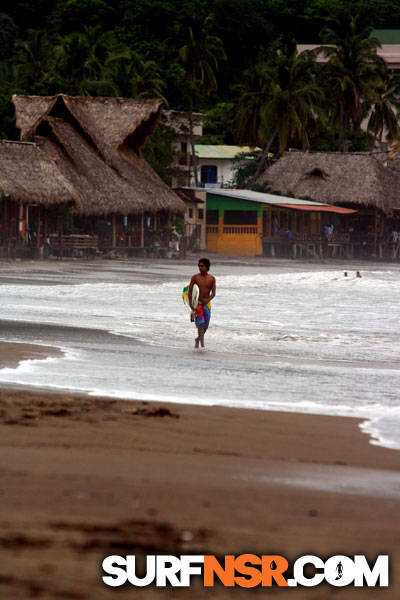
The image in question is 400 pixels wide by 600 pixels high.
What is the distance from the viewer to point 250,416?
7.21 metres

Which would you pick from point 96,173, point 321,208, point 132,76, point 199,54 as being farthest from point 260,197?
point 199,54

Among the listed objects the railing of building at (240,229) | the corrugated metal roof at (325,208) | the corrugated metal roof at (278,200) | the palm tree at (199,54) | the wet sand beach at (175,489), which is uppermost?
the palm tree at (199,54)

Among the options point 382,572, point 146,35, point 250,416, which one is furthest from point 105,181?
point 382,572

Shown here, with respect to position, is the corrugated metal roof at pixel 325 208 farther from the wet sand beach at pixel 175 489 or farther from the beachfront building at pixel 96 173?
the wet sand beach at pixel 175 489

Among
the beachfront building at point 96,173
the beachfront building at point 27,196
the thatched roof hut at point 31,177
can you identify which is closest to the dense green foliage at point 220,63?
the beachfront building at point 96,173

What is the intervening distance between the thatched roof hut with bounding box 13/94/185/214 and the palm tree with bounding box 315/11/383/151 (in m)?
18.5

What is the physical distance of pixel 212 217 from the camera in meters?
51.5

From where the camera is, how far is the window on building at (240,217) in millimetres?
50469

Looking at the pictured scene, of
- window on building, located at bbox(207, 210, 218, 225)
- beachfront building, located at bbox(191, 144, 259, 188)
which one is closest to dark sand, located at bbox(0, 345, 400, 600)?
window on building, located at bbox(207, 210, 218, 225)

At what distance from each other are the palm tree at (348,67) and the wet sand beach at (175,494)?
180ft

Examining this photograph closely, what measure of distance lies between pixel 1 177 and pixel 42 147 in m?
4.77

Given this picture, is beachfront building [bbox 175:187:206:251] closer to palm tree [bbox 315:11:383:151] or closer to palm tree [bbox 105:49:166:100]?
palm tree [bbox 105:49:166:100]

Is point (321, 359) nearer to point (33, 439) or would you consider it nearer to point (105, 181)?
point (33, 439)

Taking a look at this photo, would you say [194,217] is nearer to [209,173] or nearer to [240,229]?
[240,229]
